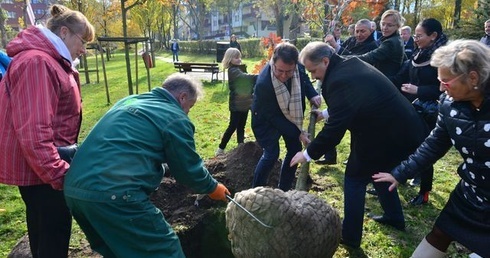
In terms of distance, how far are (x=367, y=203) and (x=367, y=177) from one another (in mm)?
1305

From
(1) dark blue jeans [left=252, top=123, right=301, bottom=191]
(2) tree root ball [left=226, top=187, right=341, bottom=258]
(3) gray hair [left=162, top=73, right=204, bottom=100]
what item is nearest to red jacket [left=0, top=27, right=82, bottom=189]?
(3) gray hair [left=162, top=73, right=204, bottom=100]

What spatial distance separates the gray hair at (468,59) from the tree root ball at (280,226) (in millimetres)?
1359

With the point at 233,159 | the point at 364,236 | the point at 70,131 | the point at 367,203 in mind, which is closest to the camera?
the point at 70,131

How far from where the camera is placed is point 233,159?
509cm

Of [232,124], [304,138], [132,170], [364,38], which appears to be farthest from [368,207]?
[132,170]

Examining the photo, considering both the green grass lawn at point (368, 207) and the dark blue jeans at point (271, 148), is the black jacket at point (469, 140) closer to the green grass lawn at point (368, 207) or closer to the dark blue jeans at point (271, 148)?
the green grass lawn at point (368, 207)

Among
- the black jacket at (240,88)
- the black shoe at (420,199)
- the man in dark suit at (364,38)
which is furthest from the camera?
the black jacket at (240,88)

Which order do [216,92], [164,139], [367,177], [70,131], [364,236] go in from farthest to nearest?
[216,92]
[364,236]
[367,177]
[70,131]
[164,139]

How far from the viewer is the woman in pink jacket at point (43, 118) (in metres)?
2.09

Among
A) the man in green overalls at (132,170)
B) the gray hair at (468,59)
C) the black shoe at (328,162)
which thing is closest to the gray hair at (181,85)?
the man in green overalls at (132,170)

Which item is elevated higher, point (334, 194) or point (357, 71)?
point (357, 71)

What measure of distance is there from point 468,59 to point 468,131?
16.1 inches

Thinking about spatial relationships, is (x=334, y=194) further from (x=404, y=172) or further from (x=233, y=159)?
(x=404, y=172)

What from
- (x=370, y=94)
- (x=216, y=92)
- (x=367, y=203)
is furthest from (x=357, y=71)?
(x=216, y=92)
